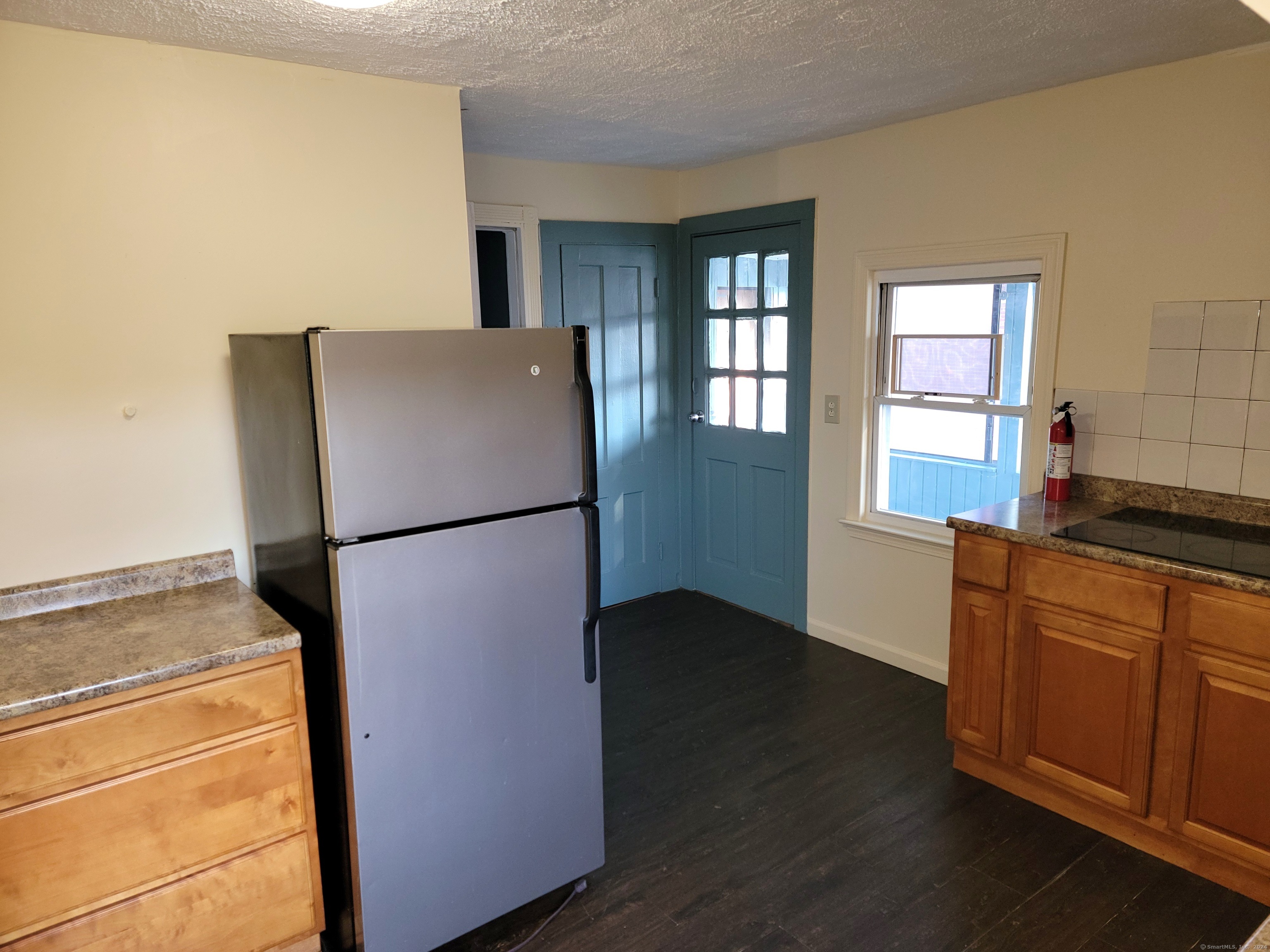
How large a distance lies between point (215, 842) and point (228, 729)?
255 mm

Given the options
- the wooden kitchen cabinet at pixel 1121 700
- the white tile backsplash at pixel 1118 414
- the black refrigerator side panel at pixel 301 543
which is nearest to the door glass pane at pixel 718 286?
the white tile backsplash at pixel 1118 414

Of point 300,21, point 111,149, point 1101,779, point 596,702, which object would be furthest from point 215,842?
point 1101,779

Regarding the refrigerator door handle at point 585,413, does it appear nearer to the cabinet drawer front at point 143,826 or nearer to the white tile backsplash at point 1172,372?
the cabinet drawer front at point 143,826

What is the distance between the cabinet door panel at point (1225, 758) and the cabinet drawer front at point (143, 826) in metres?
2.26

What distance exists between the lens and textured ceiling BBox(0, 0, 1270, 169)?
1947 mm

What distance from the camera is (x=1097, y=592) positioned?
94.0 inches

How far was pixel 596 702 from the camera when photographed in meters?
2.28

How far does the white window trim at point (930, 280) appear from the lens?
297 cm

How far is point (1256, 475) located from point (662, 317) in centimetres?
270

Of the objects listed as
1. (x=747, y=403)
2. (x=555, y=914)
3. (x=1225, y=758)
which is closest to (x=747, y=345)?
(x=747, y=403)

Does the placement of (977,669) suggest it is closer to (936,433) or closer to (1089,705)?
(1089,705)

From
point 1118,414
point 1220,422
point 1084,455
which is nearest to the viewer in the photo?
point 1220,422

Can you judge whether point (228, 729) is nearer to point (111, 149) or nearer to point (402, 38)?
point (111, 149)

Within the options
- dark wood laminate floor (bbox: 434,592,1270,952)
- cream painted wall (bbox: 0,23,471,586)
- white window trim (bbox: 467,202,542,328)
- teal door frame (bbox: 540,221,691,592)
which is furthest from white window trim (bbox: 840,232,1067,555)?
cream painted wall (bbox: 0,23,471,586)
